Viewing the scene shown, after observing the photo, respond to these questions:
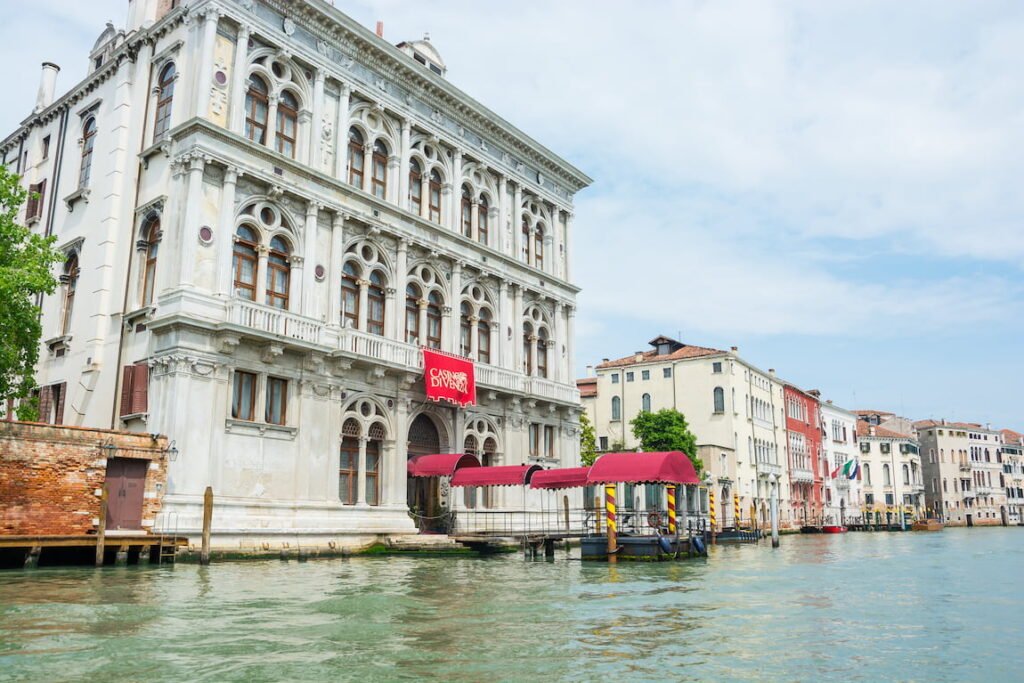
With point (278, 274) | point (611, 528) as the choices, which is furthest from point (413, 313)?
point (611, 528)

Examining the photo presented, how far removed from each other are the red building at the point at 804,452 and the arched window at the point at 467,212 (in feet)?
133

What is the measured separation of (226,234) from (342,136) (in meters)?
5.50

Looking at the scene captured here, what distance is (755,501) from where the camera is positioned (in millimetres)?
55031

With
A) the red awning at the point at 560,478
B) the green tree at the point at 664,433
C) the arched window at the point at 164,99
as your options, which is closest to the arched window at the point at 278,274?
the arched window at the point at 164,99

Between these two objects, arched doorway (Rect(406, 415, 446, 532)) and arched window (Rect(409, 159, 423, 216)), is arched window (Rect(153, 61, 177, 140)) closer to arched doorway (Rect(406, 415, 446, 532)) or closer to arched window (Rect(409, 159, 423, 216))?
arched window (Rect(409, 159, 423, 216))

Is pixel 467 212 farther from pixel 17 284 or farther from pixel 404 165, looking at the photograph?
pixel 17 284

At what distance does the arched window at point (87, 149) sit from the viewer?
26297 mm

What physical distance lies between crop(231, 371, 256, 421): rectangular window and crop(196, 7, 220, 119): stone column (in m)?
6.77

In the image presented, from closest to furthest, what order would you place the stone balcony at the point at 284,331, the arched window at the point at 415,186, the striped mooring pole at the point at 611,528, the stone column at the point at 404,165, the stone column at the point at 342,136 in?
the stone balcony at the point at 284,331 < the striped mooring pole at the point at 611,528 < the stone column at the point at 342,136 < the stone column at the point at 404,165 < the arched window at the point at 415,186

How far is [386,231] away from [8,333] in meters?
10.8

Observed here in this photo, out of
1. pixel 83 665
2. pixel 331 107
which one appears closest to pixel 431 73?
pixel 331 107

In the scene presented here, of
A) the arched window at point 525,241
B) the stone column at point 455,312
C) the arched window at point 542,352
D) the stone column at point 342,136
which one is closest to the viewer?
the stone column at point 342,136

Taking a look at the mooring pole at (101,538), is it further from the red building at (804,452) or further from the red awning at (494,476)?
the red building at (804,452)

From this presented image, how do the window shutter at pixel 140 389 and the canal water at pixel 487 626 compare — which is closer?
the canal water at pixel 487 626
